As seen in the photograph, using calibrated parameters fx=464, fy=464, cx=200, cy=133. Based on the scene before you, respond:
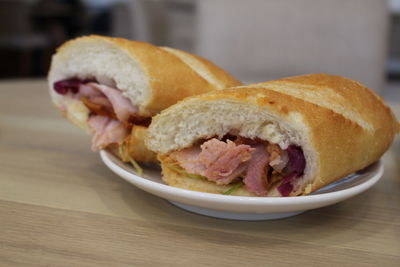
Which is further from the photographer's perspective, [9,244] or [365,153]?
[365,153]

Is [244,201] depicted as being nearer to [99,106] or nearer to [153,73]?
[153,73]

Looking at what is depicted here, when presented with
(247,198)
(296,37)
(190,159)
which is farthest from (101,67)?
(296,37)

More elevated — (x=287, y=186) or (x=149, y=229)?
(x=287, y=186)

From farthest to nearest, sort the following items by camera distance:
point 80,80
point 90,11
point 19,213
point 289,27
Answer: point 90,11, point 289,27, point 80,80, point 19,213

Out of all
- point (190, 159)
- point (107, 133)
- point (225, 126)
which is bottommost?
point (107, 133)

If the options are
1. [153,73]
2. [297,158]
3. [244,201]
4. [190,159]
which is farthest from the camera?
[153,73]

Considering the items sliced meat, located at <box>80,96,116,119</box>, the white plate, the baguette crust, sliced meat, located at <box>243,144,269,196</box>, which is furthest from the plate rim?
sliced meat, located at <box>80,96,116,119</box>

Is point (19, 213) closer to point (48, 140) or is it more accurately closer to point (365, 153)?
point (48, 140)

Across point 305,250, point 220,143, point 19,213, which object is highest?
point 220,143

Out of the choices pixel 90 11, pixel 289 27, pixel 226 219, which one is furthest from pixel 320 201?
pixel 90 11
